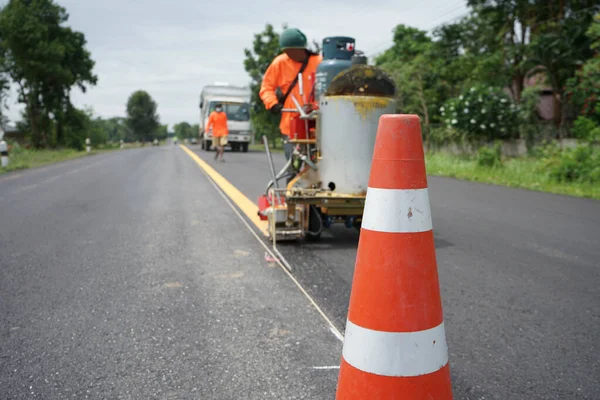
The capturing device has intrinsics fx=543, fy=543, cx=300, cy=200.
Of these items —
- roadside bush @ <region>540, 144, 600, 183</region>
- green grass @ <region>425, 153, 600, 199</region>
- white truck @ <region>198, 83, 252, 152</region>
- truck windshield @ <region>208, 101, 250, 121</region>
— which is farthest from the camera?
truck windshield @ <region>208, 101, 250, 121</region>

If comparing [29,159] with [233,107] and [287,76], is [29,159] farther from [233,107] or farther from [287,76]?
[287,76]

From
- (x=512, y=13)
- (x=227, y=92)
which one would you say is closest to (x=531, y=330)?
(x=512, y=13)

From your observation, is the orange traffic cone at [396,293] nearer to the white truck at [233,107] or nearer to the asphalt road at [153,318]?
the asphalt road at [153,318]

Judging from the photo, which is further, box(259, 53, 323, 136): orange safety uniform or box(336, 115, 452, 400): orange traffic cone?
box(259, 53, 323, 136): orange safety uniform

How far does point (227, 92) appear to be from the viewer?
3256cm

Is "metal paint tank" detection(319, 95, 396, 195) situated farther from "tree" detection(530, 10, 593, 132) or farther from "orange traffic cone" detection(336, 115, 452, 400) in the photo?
"tree" detection(530, 10, 593, 132)

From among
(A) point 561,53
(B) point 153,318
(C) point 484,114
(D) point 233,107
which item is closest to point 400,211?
(B) point 153,318

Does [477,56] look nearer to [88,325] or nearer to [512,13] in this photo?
[512,13]

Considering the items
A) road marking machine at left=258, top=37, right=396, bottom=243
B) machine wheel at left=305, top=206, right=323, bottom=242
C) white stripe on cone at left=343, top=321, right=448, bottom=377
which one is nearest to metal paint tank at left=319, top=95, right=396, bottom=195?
road marking machine at left=258, top=37, right=396, bottom=243

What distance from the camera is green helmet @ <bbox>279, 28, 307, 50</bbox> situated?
5.72m

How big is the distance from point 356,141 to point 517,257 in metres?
1.75

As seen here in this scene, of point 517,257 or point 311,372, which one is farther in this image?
point 517,257

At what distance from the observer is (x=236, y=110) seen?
31.2 metres

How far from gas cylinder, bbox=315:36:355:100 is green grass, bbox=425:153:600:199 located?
233 inches
